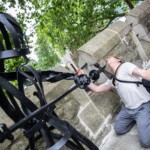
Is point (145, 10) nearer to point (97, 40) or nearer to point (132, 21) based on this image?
point (132, 21)

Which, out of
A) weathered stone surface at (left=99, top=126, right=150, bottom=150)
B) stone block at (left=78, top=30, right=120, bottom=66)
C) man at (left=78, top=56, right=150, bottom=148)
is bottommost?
weathered stone surface at (left=99, top=126, right=150, bottom=150)

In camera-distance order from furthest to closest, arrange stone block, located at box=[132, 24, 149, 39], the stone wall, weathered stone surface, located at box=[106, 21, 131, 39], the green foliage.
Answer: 1. the green foliage
2. stone block, located at box=[132, 24, 149, 39]
3. weathered stone surface, located at box=[106, 21, 131, 39]
4. the stone wall

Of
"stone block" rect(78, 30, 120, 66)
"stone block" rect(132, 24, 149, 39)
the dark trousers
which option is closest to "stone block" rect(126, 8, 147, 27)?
"stone block" rect(132, 24, 149, 39)

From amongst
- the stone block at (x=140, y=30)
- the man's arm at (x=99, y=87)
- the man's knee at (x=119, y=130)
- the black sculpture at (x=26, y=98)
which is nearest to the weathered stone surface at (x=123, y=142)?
the man's knee at (x=119, y=130)

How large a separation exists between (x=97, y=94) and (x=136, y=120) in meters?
0.59

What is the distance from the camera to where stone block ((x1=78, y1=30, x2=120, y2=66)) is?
10.9ft

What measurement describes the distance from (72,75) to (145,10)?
3206 millimetres

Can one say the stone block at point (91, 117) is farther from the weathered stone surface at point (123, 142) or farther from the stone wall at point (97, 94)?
the weathered stone surface at point (123, 142)

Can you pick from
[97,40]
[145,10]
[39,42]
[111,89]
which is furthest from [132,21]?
[39,42]

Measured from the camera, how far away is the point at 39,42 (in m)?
33.1

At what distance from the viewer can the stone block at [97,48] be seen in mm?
3311

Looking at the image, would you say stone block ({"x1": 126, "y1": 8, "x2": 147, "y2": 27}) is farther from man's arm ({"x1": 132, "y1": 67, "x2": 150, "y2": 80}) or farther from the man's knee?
the man's knee

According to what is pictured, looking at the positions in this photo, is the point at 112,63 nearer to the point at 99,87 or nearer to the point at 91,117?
the point at 99,87

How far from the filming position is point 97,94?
338 centimetres
